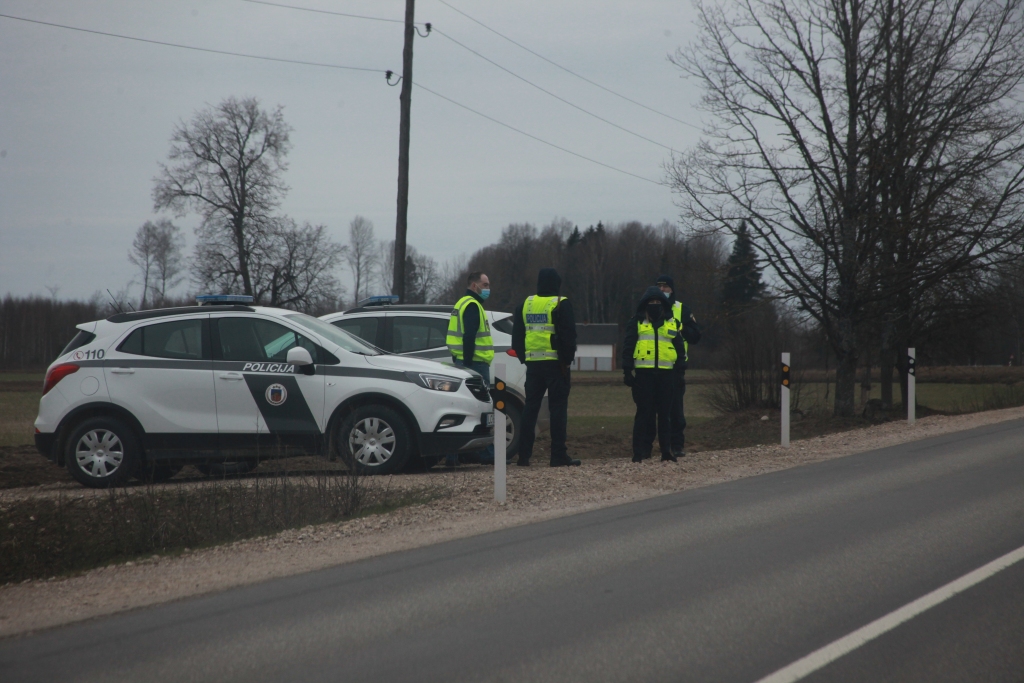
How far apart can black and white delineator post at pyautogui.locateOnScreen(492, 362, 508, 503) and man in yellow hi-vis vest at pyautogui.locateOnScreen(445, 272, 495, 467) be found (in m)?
2.23

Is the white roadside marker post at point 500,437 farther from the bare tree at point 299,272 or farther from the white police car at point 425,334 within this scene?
the bare tree at point 299,272

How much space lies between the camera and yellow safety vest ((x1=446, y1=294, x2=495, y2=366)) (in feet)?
35.4

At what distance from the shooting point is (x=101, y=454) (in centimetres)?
951

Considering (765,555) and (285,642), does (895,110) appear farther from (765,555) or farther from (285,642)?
(285,642)

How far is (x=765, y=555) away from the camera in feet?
19.8

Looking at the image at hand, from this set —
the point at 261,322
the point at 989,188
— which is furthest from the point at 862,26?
the point at 261,322

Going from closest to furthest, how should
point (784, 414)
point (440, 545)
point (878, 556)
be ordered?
point (878, 556) < point (440, 545) < point (784, 414)

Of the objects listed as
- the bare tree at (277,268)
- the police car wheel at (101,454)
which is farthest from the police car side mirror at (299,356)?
the bare tree at (277,268)

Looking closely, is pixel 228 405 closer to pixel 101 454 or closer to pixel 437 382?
pixel 101 454

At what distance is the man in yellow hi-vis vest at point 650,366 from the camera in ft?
37.1

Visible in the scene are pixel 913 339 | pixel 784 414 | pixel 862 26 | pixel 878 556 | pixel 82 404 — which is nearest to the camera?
pixel 878 556

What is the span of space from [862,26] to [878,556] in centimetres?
1768

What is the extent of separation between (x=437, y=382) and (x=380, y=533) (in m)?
2.82

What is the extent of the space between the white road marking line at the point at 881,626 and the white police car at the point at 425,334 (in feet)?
20.5
